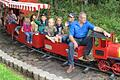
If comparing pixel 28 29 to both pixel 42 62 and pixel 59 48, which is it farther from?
pixel 59 48

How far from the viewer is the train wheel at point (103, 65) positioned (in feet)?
29.0

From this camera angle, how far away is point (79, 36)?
9.27 m

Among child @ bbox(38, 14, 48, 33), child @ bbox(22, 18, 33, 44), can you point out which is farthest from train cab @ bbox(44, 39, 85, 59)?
child @ bbox(22, 18, 33, 44)

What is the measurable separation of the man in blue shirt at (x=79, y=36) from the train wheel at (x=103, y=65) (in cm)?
44

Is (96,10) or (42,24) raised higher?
(42,24)

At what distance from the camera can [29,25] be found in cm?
Answer: 1162

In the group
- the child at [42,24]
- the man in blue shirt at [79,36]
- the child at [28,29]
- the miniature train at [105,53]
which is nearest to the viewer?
the miniature train at [105,53]

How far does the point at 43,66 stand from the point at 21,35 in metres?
2.45

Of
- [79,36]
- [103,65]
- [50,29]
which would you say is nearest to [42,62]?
[50,29]

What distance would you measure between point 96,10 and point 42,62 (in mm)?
7098

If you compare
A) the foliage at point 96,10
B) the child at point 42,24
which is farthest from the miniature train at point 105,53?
the foliage at point 96,10

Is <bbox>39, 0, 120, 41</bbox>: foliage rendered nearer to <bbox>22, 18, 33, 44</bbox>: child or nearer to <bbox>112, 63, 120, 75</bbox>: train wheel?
<bbox>22, 18, 33, 44</bbox>: child

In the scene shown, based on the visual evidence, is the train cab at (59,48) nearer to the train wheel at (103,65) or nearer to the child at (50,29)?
the child at (50,29)

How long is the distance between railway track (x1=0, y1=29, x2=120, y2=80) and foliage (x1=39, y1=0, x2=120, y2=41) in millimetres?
3431
